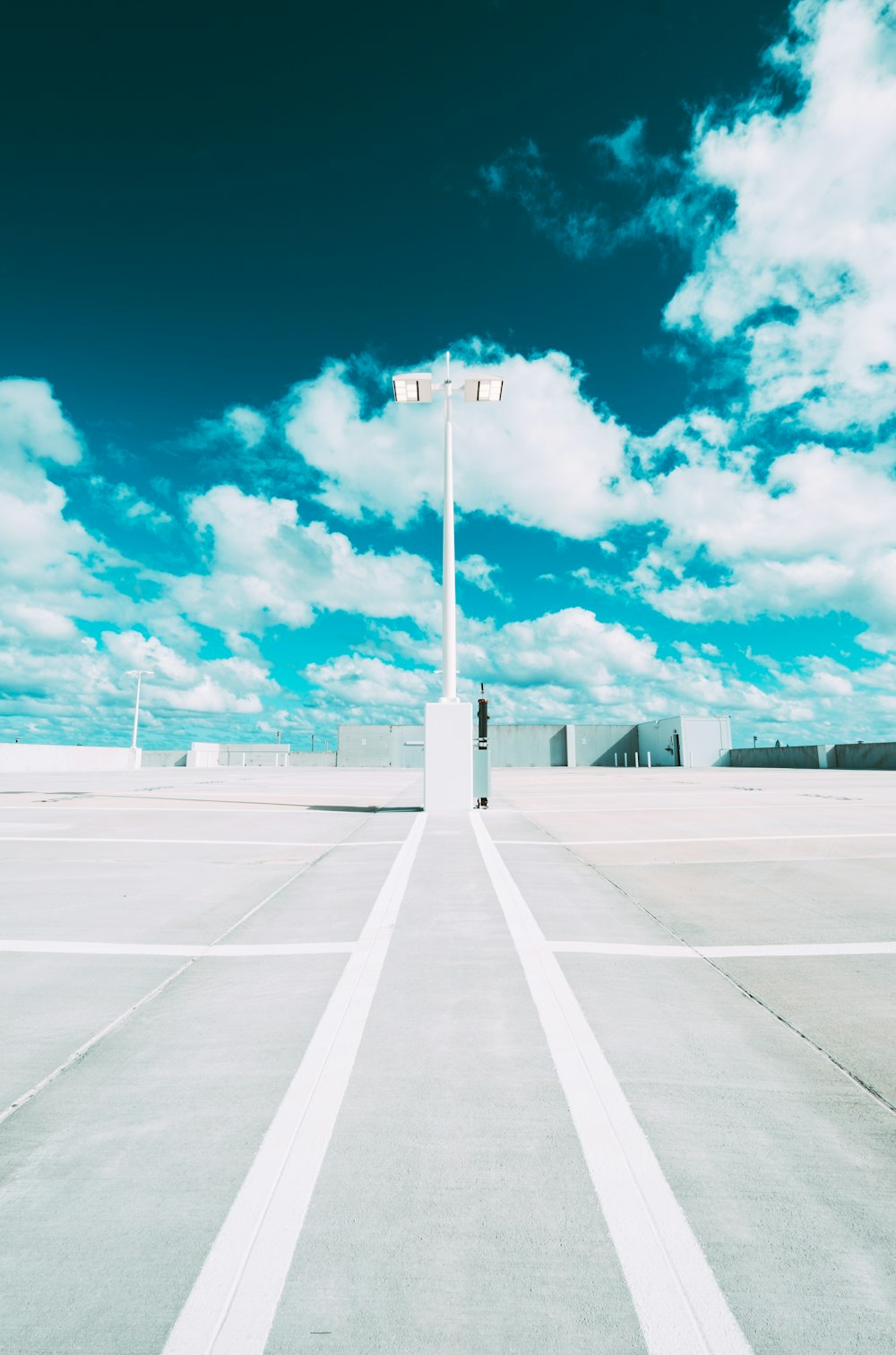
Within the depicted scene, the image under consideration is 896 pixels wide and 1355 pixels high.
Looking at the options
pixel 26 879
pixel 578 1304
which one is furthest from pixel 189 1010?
pixel 26 879

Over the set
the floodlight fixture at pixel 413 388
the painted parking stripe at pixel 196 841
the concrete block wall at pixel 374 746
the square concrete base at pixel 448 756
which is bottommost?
the painted parking stripe at pixel 196 841

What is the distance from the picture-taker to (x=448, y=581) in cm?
1385

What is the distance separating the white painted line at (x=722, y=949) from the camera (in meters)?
4.36

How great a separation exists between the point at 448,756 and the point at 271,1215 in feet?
37.0

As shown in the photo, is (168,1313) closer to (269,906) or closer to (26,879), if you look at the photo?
(269,906)

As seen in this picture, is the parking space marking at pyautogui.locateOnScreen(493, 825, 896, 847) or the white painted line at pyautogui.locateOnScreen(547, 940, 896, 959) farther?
the parking space marking at pyautogui.locateOnScreen(493, 825, 896, 847)

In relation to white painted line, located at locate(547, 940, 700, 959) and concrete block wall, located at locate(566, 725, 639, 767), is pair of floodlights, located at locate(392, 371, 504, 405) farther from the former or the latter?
concrete block wall, located at locate(566, 725, 639, 767)

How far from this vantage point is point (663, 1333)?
5.07ft

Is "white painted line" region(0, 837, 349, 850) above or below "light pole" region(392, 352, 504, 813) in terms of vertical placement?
below

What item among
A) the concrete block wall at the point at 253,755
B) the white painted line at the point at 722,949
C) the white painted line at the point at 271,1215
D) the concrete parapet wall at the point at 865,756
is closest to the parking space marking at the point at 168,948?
the white painted line at the point at 271,1215

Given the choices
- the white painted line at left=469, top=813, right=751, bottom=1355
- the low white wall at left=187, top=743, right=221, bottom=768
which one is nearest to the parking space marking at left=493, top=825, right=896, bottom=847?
the white painted line at left=469, top=813, right=751, bottom=1355

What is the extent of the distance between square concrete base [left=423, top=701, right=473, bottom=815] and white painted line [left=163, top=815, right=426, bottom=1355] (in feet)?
32.0

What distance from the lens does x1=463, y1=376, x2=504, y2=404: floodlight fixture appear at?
1327 centimetres

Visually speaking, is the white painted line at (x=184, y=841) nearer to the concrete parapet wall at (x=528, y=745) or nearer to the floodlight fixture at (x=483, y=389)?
the floodlight fixture at (x=483, y=389)
